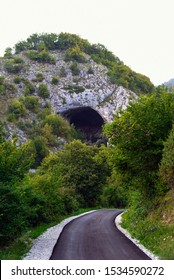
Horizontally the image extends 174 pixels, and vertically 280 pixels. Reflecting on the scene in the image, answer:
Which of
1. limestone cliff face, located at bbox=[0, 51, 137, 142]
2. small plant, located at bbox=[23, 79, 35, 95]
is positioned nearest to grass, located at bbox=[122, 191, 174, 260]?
limestone cliff face, located at bbox=[0, 51, 137, 142]

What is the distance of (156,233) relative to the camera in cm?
A: 1895

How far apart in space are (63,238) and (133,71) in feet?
355

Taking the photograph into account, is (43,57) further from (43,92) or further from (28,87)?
(43,92)

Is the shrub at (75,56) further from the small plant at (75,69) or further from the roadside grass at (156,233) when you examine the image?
the roadside grass at (156,233)

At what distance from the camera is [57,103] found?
10144 centimetres

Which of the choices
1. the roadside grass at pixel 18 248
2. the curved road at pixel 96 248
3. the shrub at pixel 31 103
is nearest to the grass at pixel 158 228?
the curved road at pixel 96 248

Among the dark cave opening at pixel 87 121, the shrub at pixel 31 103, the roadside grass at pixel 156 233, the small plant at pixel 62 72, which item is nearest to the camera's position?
the roadside grass at pixel 156 233

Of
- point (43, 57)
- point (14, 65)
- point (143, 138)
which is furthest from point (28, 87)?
point (143, 138)

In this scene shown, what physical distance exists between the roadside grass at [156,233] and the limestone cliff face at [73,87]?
244ft

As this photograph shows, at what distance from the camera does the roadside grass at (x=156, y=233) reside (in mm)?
15258

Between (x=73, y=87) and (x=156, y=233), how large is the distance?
88.6 metres

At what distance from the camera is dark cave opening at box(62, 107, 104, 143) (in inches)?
4164

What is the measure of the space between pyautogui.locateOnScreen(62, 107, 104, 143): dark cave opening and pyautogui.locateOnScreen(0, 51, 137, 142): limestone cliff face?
361cm
